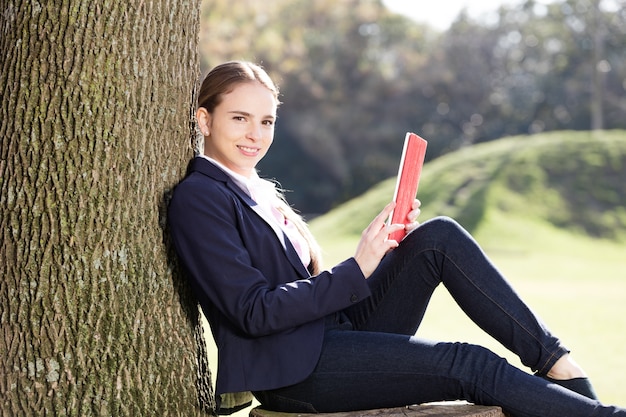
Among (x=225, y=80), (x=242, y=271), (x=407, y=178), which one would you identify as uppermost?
(x=225, y=80)

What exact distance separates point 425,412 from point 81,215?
117 cm

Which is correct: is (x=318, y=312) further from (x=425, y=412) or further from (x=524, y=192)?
(x=524, y=192)

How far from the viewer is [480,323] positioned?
283cm

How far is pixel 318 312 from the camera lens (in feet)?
8.54

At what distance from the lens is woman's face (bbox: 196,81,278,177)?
2.90m

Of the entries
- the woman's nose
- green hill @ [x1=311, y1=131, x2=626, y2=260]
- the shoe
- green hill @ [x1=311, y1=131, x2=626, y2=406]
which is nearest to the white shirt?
the woman's nose

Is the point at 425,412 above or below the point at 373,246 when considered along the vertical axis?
below

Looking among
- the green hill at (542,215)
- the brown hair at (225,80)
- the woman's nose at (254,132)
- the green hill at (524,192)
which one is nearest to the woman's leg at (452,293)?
the woman's nose at (254,132)

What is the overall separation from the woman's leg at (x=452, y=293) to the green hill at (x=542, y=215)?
22.3 ft

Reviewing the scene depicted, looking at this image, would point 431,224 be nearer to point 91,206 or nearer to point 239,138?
point 239,138

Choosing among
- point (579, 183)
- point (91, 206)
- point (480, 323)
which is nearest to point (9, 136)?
point (91, 206)

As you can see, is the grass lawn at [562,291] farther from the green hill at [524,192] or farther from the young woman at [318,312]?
the young woman at [318,312]

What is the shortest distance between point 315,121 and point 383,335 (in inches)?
1192

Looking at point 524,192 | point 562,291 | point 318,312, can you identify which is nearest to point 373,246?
point 318,312
